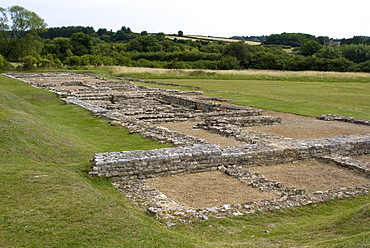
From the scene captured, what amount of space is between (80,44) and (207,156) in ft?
228

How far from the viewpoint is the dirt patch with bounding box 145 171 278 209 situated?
8.69 metres

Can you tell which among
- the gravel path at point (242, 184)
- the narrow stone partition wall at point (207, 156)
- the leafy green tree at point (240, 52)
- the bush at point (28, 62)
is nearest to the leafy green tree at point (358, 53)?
the leafy green tree at point (240, 52)

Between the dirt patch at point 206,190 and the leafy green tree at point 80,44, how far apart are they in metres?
68.6

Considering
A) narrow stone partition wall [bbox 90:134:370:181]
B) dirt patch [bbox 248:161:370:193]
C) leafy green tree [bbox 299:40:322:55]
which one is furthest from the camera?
leafy green tree [bbox 299:40:322:55]

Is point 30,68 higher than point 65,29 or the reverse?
the reverse

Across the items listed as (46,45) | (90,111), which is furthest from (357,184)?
(46,45)

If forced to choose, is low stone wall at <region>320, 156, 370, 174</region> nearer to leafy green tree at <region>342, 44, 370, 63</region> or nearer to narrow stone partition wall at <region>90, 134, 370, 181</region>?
narrow stone partition wall at <region>90, 134, 370, 181</region>

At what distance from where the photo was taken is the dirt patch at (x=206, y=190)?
869cm

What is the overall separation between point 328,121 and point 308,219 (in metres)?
12.3

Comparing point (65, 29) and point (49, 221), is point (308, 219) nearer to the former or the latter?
point (49, 221)

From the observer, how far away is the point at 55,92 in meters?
28.0

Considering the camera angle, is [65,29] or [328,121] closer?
[328,121]

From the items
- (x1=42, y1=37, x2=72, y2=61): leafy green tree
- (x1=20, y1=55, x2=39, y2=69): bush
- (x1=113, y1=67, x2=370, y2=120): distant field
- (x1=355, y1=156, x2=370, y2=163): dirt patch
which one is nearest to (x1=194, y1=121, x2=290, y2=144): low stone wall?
(x1=355, y1=156, x2=370, y2=163): dirt patch

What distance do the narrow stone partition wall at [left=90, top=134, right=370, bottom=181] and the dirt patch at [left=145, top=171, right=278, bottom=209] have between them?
1.01 ft
